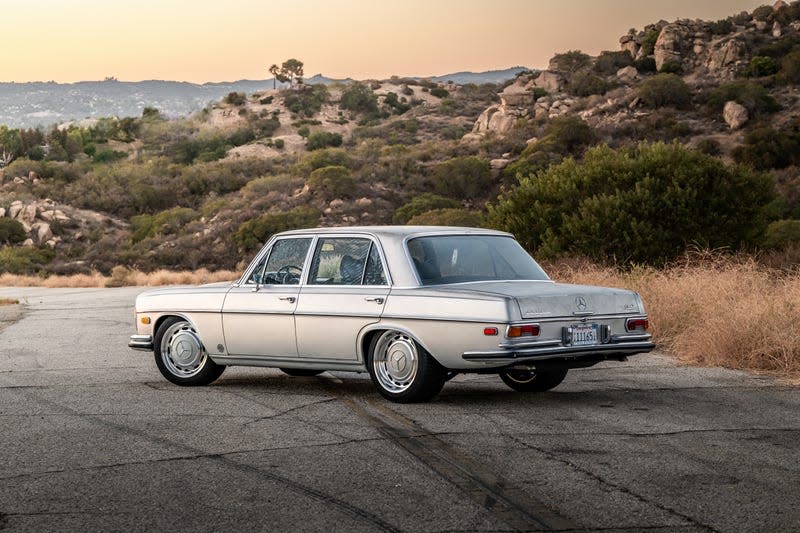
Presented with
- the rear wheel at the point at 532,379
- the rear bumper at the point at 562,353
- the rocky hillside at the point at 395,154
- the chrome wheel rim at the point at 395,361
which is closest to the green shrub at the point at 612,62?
the rocky hillside at the point at 395,154

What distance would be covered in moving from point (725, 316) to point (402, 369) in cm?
552

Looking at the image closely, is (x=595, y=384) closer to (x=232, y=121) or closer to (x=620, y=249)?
(x=620, y=249)

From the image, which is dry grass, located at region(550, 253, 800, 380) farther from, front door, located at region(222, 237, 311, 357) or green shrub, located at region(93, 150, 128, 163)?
green shrub, located at region(93, 150, 128, 163)

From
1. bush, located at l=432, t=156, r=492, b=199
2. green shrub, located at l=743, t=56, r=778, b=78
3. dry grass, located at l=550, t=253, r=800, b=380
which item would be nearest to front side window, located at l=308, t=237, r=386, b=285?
dry grass, located at l=550, t=253, r=800, b=380

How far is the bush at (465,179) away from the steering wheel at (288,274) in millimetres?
53650

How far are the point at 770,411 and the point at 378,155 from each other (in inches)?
2841

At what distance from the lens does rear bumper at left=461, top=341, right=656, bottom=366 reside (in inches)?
365

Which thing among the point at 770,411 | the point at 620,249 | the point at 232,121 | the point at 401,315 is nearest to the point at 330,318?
the point at 401,315

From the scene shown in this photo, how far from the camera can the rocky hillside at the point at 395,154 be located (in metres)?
61.8

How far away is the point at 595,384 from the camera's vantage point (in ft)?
37.9

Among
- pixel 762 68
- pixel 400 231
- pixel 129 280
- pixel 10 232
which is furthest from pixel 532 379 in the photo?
pixel 762 68

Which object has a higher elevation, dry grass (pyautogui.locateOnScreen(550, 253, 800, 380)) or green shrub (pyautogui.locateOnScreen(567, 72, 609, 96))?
green shrub (pyautogui.locateOnScreen(567, 72, 609, 96))

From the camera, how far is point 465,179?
6506cm

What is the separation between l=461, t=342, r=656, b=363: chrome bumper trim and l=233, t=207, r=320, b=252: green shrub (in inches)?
1983
